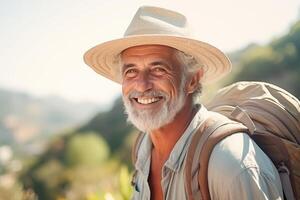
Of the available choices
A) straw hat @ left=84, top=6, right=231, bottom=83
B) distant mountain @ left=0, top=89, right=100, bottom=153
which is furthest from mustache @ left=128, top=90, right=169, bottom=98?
distant mountain @ left=0, top=89, right=100, bottom=153

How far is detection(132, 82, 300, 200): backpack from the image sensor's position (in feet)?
8.01

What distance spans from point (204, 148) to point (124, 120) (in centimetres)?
4144

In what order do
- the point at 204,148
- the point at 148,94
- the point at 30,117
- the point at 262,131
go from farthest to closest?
the point at 30,117 < the point at 148,94 < the point at 262,131 < the point at 204,148

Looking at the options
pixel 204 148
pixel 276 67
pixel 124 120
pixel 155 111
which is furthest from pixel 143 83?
pixel 124 120

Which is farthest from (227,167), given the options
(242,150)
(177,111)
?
(177,111)

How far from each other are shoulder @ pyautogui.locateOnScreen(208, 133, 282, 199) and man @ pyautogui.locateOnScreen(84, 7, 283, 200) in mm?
295

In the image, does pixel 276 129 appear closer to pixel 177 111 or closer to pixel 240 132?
pixel 240 132

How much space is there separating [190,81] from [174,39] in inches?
12.7

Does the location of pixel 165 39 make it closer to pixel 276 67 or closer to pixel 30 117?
pixel 276 67

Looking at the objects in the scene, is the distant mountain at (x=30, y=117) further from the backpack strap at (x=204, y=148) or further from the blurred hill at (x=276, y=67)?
the backpack strap at (x=204, y=148)

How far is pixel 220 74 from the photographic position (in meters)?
3.24

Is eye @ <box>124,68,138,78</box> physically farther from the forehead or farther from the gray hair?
the gray hair

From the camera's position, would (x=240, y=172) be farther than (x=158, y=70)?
No

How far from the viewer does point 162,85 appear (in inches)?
117
